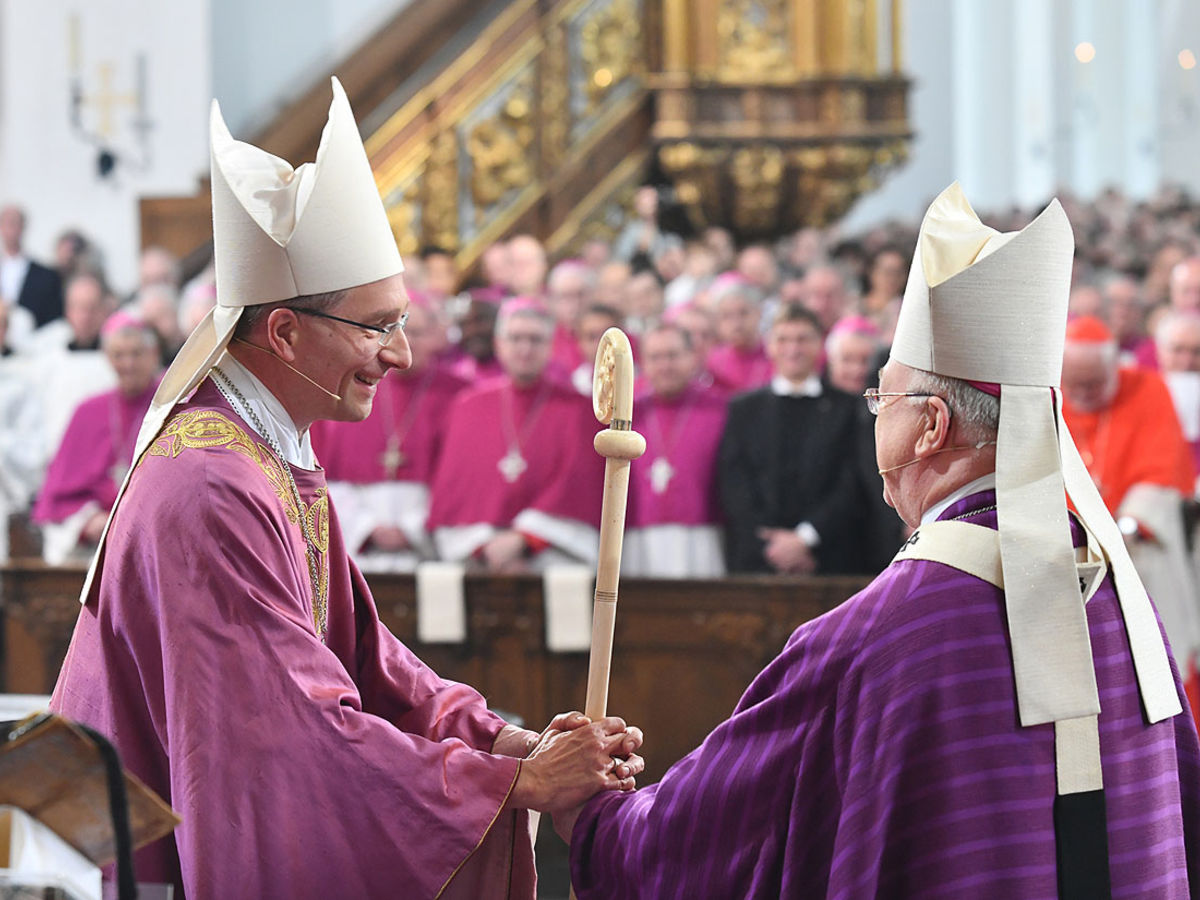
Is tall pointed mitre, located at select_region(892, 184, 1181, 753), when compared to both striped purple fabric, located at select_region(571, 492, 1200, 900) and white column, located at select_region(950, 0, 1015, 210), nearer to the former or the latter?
striped purple fabric, located at select_region(571, 492, 1200, 900)

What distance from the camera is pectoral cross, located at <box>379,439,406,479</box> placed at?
8078mm

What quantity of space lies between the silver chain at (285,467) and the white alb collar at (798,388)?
179 inches

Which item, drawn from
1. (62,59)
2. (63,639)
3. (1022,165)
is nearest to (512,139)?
(62,59)

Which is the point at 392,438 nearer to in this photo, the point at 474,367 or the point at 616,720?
the point at 474,367

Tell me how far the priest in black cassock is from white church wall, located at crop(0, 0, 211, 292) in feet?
19.6

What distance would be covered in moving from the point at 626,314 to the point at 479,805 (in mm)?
6535

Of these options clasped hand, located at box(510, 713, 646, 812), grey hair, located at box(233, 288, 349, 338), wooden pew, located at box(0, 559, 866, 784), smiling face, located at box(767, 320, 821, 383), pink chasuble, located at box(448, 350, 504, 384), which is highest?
grey hair, located at box(233, 288, 349, 338)

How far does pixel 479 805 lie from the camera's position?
9.87 ft

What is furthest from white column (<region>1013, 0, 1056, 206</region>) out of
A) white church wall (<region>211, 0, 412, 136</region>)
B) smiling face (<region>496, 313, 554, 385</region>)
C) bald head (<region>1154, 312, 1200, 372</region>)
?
smiling face (<region>496, 313, 554, 385</region>)

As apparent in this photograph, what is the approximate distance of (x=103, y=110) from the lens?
38.6 ft

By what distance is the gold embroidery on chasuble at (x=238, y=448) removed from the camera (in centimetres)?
301

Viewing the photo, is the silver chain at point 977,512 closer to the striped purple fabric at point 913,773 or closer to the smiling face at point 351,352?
the striped purple fabric at point 913,773

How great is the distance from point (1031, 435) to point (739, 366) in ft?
20.2

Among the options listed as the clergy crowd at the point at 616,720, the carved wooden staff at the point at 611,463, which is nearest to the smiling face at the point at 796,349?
the clergy crowd at the point at 616,720
